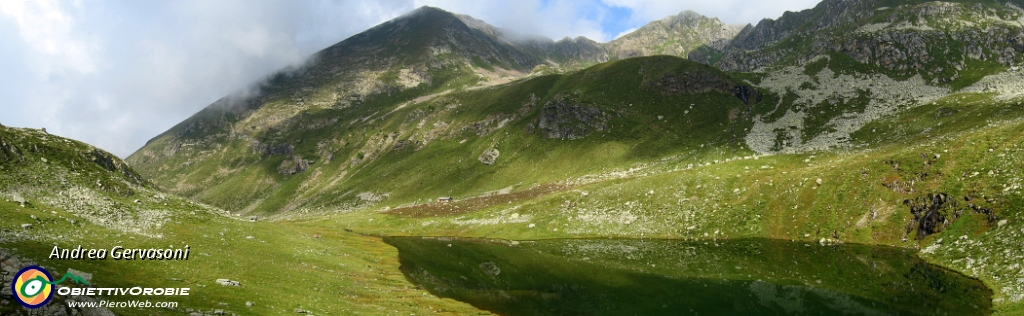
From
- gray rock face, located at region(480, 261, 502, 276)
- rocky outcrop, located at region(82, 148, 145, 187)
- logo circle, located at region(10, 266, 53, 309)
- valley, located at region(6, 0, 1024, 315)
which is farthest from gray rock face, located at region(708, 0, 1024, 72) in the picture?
rocky outcrop, located at region(82, 148, 145, 187)

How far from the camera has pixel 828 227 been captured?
238ft

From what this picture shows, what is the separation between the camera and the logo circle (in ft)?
51.8

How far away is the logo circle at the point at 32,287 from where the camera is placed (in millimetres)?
15795

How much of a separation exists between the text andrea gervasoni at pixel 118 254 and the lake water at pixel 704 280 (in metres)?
23.0

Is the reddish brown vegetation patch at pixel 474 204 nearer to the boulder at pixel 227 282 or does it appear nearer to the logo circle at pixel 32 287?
→ the boulder at pixel 227 282

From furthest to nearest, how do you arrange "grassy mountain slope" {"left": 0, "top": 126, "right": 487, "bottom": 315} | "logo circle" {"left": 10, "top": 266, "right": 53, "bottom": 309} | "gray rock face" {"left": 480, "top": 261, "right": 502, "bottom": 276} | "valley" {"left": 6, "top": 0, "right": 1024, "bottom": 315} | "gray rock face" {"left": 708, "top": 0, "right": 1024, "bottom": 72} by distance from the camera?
"gray rock face" {"left": 708, "top": 0, "right": 1024, "bottom": 72}, "gray rock face" {"left": 480, "top": 261, "right": 502, "bottom": 276}, "valley" {"left": 6, "top": 0, "right": 1024, "bottom": 315}, "grassy mountain slope" {"left": 0, "top": 126, "right": 487, "bottom": 315}, "logo circle" {"left": 10, "top": 266, "right": 53, "bottom": 309}

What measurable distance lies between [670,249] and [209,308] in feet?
212

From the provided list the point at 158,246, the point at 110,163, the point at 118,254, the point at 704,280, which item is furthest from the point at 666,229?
the point at 110,163

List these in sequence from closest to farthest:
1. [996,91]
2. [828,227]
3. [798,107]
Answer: [828,227] < [996,91] < [798,107]

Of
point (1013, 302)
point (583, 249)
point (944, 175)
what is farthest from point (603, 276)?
point (944, 175)

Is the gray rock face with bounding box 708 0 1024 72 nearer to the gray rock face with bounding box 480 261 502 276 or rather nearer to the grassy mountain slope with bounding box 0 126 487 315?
the gray rock face with bounding box 480 261 502 276

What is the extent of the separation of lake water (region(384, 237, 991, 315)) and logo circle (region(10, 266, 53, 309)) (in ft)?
101

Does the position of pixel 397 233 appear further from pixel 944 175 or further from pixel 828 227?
pixel 944 175

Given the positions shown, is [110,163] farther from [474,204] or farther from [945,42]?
[945,42]
